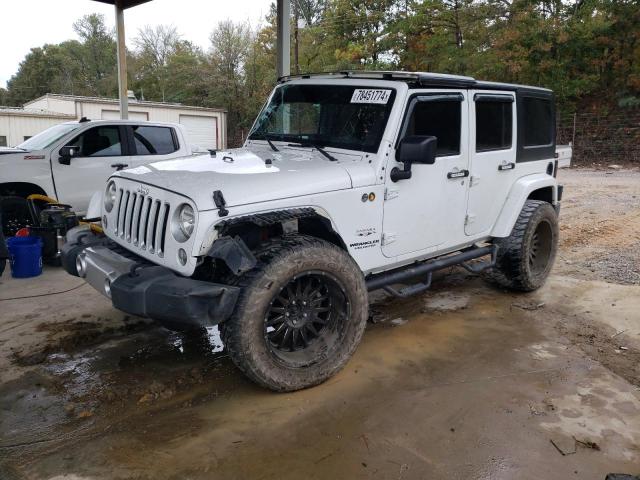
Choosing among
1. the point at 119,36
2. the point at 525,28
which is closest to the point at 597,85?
the point at 525,28

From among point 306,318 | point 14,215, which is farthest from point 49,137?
point 306,318

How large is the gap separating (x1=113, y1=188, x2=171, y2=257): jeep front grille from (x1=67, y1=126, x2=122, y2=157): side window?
457 centimetres

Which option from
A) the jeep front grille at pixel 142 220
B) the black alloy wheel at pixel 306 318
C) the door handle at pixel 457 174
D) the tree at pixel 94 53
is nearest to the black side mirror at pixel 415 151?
the door handle at pixel 457 174

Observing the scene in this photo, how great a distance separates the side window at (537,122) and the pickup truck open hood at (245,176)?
7.99 feet

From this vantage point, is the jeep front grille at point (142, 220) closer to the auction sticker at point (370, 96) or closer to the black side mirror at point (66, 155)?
the auction sticker at point (370, 96)

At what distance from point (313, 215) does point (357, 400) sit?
122 centimetres

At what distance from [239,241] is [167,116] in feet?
80.2

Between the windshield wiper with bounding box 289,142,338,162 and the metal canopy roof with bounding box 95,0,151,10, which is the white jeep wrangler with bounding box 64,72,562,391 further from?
the metal canopy roof with bounding box 95,0,151,10

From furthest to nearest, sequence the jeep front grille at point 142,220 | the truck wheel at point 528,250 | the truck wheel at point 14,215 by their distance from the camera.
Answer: the truck wheel at point 14,215, the truck wheel at point 528,250, the jeep front grille at point 142,220

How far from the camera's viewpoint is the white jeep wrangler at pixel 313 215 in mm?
3086

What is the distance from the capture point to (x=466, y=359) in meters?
4.05

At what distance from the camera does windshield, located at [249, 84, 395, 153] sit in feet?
12.8

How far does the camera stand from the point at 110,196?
13.0ft

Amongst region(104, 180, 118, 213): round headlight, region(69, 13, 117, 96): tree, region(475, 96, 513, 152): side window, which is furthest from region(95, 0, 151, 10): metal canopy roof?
region(69, 13, 117, 96): tree
